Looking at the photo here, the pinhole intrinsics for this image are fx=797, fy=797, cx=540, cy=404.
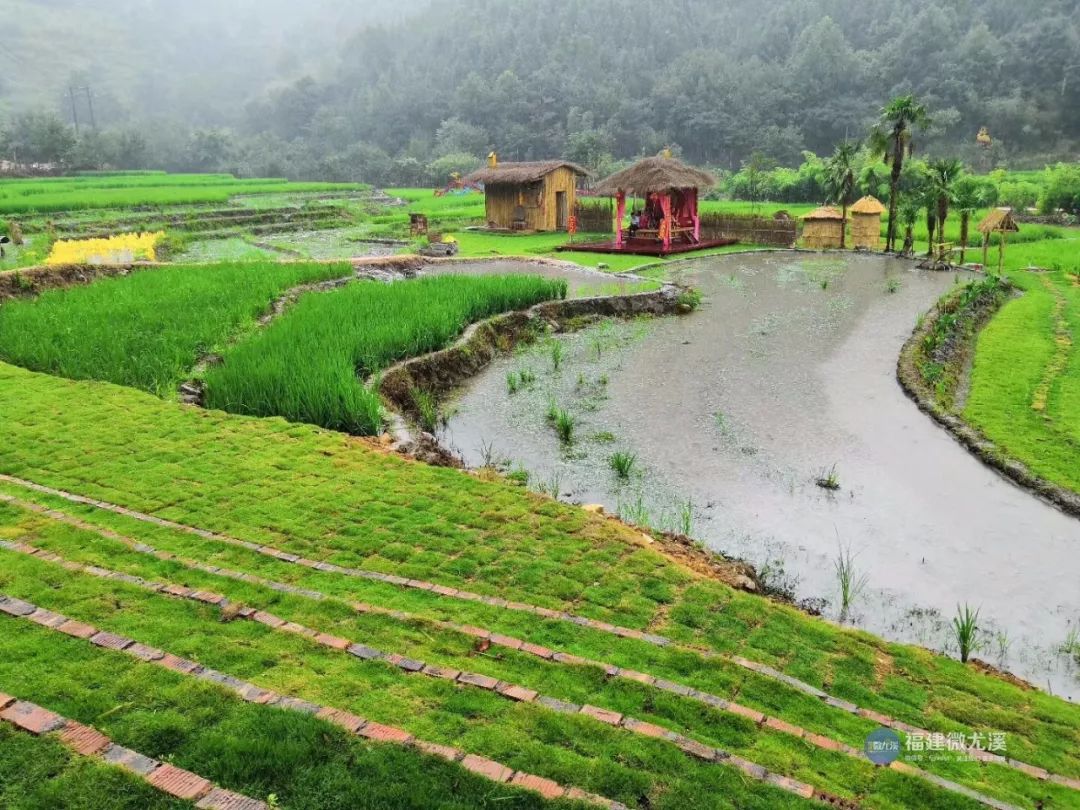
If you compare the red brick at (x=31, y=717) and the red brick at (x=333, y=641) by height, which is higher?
the red brick at (x=31, y=717)

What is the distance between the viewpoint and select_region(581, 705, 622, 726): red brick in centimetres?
339

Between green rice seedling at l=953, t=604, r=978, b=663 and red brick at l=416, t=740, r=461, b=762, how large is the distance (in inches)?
122

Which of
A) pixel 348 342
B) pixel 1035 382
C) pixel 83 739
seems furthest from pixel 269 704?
pixel 1035 382

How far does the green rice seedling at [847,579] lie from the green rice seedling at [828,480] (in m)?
1.11

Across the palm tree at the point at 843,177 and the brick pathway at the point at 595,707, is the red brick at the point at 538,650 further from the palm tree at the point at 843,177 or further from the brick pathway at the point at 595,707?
the palm tree at the point at 843,177

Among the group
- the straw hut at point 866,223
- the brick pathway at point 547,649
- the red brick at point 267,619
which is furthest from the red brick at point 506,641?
the straw hut at point 866,223

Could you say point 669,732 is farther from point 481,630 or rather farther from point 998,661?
point 998,661

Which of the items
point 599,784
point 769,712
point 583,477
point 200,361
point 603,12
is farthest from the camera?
point 603,12

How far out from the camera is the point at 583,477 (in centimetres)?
750

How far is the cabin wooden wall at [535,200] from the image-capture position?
28625 mm

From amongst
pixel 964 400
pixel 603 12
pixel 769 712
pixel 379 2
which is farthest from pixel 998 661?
pixel 379 2

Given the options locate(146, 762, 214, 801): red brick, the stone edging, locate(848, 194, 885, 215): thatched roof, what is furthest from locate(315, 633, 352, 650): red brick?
locate(848, 194, 885, 215): thatched roof

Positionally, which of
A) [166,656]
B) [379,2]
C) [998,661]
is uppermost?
[379,2]

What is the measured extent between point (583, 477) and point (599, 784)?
4.56 metres
